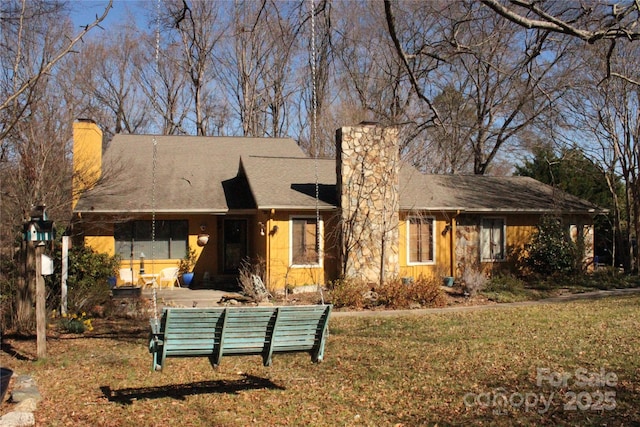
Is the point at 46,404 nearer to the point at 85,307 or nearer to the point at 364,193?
the point at 85,307

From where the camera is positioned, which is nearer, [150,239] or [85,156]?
[85,156]

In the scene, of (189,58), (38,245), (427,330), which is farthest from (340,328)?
(189,58)

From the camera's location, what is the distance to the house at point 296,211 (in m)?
16.6

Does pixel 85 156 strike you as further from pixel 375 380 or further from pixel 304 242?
pixel 375 380

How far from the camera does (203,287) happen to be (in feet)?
59.6

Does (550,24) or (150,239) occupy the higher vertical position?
(550,24)

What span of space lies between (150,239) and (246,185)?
143 inches

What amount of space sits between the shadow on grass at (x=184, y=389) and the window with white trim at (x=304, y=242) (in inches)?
358

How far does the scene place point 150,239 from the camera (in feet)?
59.7

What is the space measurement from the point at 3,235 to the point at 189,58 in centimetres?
1747

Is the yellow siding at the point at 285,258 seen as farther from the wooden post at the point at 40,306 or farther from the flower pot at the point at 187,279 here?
the wooden post at the point at 40,306

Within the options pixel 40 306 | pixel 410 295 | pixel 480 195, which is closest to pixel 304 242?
pixel 410 295

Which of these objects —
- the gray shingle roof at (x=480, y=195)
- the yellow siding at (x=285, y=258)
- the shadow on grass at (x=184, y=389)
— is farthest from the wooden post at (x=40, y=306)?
the gray shingle roof at (x=480, y=195)

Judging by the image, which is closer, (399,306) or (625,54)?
(399,306)
